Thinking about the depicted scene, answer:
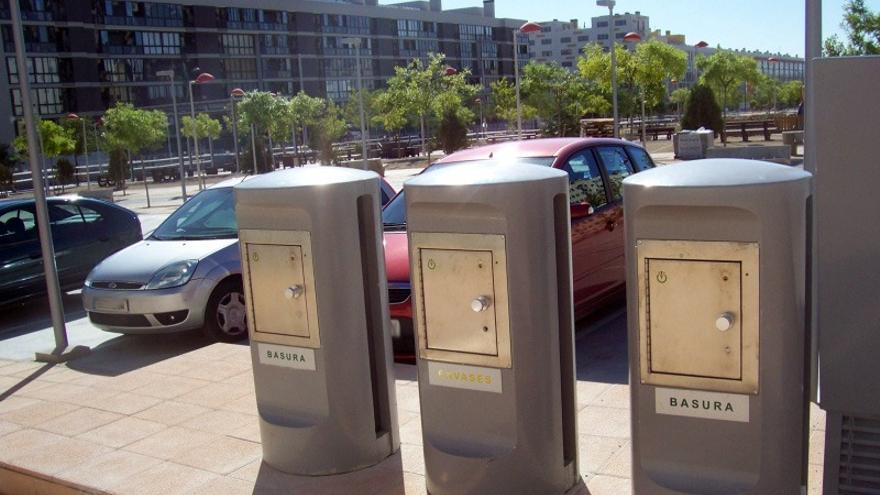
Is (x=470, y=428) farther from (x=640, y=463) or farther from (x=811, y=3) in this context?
(x=811, y=3)

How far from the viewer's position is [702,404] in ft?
9.98

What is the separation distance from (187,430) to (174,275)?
112 inches

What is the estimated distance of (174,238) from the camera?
8773 millimetres

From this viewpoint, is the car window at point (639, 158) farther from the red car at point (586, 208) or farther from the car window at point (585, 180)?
the car window at point (585, 180)

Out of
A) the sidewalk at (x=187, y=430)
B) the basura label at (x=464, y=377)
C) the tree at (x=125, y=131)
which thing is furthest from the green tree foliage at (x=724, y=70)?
the basura label at (x=464, y=377)

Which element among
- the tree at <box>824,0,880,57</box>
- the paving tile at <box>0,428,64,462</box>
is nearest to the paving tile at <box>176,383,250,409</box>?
the paving tile at <box>0,428,64,462</box>

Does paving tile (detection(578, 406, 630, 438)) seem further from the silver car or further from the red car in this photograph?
the silver car

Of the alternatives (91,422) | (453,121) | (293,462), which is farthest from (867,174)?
(453,121)

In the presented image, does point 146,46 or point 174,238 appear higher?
point 146,46

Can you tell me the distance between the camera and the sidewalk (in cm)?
438

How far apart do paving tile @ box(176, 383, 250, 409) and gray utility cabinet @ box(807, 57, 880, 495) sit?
156 inches

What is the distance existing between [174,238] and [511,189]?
19.8 feet

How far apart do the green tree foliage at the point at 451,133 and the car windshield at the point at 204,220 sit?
31.8 m

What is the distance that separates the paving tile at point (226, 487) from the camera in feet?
14.4
